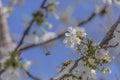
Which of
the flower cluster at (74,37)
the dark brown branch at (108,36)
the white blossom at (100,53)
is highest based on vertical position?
the dark brown branch at (108,36)

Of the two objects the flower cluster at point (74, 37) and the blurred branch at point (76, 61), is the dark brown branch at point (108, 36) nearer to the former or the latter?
→ the blurred branch at point (76, 61)

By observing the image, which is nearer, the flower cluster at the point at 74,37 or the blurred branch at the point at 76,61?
the blurred branch at the point at 76,61

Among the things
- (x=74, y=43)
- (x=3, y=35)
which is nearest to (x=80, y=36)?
(x=74, y=43)

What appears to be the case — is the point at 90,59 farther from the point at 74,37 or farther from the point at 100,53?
the point at 74,37

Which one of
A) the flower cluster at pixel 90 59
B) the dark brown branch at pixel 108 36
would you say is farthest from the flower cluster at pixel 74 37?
the dark brown branch at pixel 108 36

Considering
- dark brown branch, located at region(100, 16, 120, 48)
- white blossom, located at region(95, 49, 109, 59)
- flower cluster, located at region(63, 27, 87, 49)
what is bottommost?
flower cluster, located at region(63, 27, 87, 49)

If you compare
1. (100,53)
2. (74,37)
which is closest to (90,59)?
(100,53)

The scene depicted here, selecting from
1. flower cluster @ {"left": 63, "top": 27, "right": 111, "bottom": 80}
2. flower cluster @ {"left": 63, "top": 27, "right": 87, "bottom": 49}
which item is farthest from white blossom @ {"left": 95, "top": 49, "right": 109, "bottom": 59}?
flower cluster @ {"left": 63, "top": 27, "right": 87, "bottom": 49}

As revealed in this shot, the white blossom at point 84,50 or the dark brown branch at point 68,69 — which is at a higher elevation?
the white blossom at point 84,50

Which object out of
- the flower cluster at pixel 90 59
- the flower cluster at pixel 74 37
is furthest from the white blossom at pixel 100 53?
the flower cluster at pixel 74 37

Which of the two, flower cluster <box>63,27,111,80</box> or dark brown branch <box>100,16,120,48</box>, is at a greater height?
dark brown branch <box>100,16,120,48</box>

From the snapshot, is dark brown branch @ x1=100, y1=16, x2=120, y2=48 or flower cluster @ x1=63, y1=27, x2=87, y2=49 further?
flower cluster @ x1=63, y1=27, x2=87, y2=49

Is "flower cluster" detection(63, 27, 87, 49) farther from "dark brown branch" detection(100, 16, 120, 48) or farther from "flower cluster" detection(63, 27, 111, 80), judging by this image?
"dark brown branch" detection(100, 16, 120, 48)

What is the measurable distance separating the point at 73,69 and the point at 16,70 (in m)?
0.24
